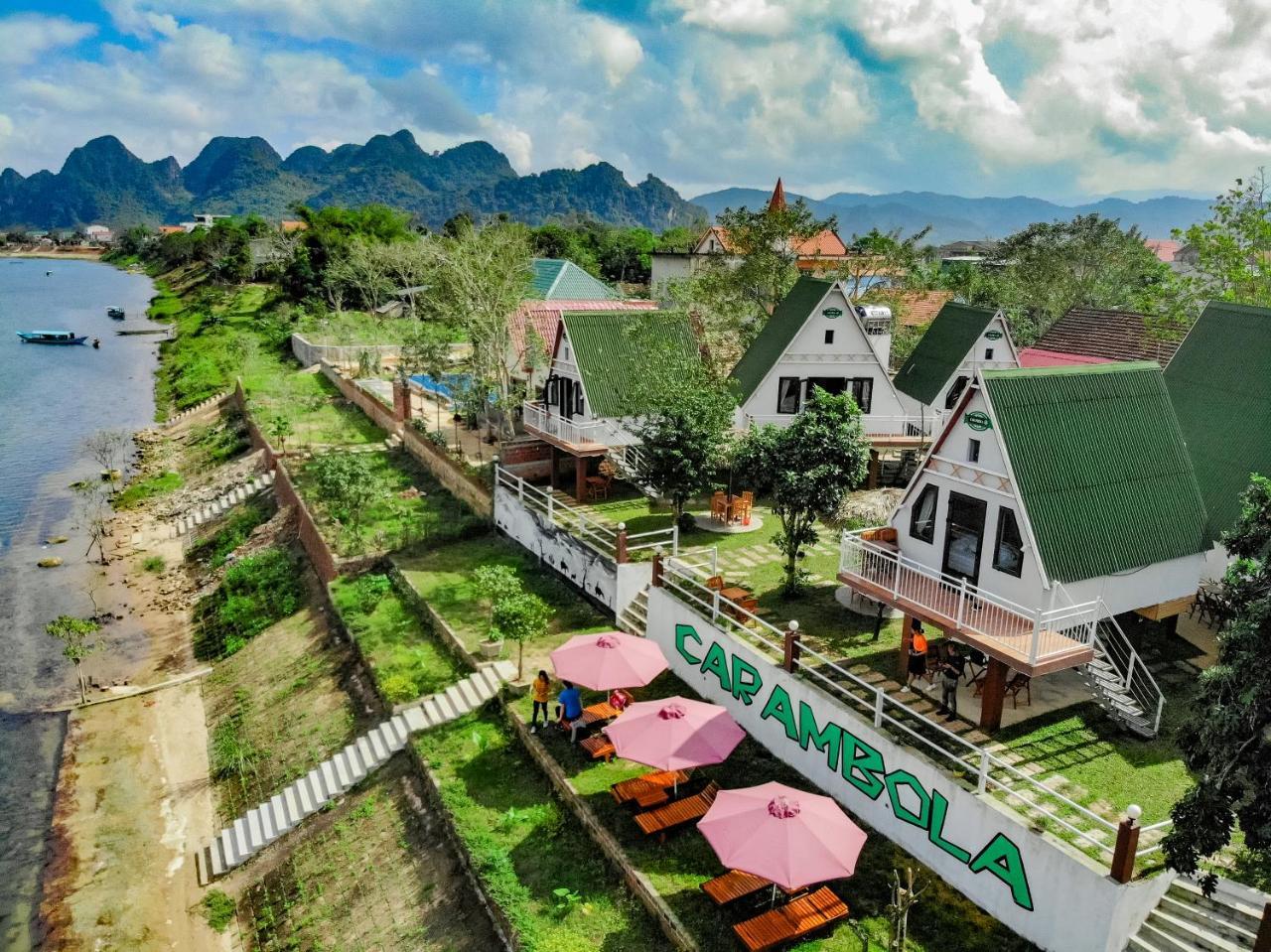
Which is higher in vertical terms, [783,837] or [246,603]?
[783,837]

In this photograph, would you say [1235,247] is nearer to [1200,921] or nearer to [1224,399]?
[1224,399]

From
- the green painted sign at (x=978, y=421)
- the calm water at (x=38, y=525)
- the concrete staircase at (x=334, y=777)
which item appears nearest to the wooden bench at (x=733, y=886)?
the concrete staircase at (x=334, y=777)

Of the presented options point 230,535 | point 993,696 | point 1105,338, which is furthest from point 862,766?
point 230,535

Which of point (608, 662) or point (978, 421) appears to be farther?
point (608, 662)

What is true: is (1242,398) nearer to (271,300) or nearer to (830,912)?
(830,912)

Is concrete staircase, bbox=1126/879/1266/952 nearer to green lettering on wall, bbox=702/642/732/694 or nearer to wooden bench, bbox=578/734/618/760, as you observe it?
green lettering on wall, bbox=702/642/732/694

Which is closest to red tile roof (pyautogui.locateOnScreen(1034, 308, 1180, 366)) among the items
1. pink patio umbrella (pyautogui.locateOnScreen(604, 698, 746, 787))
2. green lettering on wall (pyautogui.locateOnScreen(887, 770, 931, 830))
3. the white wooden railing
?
the white wooden railing

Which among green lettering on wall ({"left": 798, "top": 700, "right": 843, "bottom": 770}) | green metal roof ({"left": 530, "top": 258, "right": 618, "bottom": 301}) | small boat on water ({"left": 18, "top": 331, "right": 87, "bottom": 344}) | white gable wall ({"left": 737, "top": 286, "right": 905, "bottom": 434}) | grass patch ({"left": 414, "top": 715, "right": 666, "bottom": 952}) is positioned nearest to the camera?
grass patch ({"left": 414, "top": 715, "right": 666, "bottom": 952})

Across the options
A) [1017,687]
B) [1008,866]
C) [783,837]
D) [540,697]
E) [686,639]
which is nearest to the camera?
[783,837]
